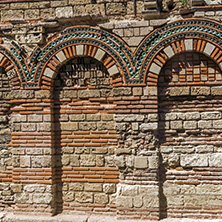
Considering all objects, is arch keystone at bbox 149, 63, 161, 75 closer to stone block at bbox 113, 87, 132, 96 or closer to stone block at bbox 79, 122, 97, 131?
stone block at bbox 113, 87, 132, 96

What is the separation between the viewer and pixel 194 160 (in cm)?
492

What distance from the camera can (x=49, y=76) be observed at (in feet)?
17.1

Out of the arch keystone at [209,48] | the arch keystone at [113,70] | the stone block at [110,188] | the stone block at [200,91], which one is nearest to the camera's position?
the arch keystone at [209,48]

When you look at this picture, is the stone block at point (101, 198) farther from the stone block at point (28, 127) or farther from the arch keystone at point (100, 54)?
the arch keystone at point (100, 54)

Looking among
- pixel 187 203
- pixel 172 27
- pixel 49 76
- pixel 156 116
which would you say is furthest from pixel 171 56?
pixel 187 203

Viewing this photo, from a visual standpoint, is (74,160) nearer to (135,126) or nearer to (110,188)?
(110,188)

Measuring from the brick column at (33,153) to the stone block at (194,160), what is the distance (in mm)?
2467

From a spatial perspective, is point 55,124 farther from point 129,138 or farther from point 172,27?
point 172,27

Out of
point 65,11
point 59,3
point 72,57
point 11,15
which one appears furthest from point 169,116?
point 11,15

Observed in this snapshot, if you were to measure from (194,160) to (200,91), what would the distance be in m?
1.25

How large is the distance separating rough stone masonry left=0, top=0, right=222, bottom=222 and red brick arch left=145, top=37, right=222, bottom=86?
0.06 feet

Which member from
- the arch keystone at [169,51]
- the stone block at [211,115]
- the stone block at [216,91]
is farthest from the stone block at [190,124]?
the arch keystone at [169,51]

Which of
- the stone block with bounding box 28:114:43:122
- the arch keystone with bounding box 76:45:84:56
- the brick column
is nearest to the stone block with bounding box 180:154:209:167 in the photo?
the brick column

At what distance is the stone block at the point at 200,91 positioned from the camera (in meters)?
4.90
